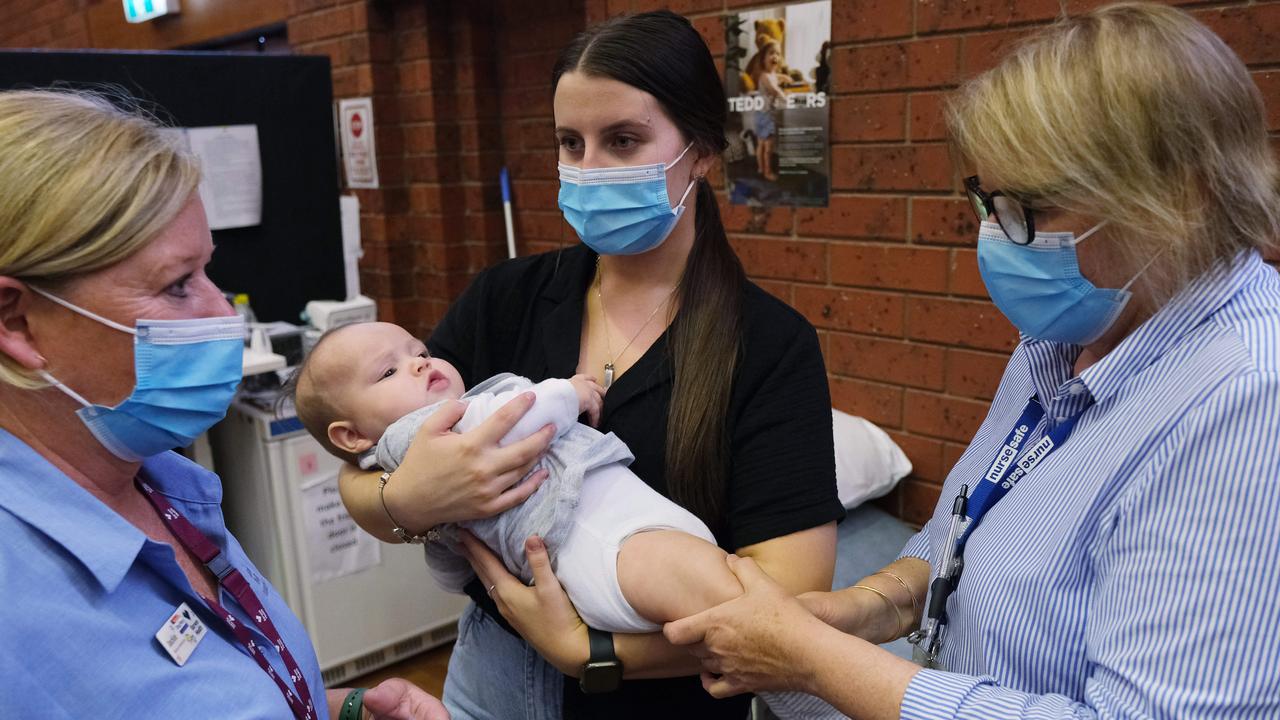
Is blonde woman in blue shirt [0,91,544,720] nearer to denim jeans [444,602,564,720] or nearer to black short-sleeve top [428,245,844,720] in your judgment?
denim jeans [444,602,564,720]

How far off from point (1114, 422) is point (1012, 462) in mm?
214

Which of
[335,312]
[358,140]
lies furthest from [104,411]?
[358,140]

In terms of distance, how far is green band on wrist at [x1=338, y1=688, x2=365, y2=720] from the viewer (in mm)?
1260

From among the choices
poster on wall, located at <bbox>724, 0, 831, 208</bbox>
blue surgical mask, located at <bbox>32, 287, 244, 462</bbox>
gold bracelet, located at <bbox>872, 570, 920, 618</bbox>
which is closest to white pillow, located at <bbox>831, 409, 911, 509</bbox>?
poster on wall, located at <bbox>724, 0, 831, 208</bbox>

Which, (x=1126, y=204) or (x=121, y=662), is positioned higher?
(x=1126, y=204)

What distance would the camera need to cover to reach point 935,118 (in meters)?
2.28

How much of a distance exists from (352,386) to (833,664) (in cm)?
90

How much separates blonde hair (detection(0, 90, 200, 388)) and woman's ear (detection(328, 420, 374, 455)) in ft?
1.87

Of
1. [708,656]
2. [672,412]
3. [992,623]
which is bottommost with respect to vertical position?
[708,656]

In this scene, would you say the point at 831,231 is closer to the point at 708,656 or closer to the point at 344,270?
the point at 708,656

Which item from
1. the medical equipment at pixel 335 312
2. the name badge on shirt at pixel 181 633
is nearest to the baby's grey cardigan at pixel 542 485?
the name badge on shirt at pixel 181 633

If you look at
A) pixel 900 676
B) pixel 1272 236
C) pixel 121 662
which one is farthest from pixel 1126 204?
pixel 121 662

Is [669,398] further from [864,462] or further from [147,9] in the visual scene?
[147,9]

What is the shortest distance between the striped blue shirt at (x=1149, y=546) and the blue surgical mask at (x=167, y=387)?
88 cm
